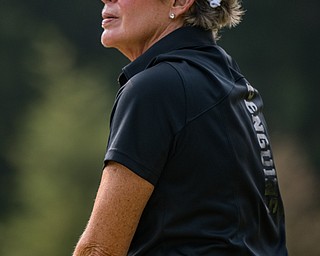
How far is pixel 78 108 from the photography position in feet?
22.0

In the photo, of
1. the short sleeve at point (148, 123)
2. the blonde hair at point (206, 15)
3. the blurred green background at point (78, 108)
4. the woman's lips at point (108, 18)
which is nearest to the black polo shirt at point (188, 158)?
the short sleeve at point (148, 123)

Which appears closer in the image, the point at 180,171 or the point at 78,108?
the point at 180,171

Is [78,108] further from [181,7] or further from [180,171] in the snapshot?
[180,171]

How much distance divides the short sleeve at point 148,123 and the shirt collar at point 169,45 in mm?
207

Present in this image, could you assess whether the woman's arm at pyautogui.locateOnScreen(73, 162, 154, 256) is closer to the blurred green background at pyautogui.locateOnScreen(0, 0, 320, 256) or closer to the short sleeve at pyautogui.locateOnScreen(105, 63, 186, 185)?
the short sleeve at pyautogui.locateOnScreen(105, 63, 186, 185)

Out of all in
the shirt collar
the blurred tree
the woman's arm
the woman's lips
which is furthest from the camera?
the blurred tree

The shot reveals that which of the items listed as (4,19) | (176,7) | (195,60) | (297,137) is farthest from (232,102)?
(4,19)

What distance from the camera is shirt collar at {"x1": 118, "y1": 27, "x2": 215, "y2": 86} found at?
7.35 feet

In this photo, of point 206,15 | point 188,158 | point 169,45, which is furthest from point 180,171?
point 206,15

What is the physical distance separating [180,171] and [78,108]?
4731 millimetres

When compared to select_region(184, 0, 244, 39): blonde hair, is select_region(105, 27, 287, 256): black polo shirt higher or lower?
lower

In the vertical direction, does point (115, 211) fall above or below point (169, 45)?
below

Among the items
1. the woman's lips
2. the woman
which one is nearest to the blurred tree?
the woman's lips

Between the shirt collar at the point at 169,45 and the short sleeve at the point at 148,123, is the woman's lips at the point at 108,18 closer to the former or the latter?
the shirt collar at the point at 169,45
